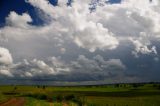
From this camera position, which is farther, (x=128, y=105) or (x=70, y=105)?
(x=128, y=105)

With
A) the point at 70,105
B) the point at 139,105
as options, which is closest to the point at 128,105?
the point at 139,105

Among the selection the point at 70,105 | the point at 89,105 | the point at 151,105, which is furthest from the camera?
the point at 151,105

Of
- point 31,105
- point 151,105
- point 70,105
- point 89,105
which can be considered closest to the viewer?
point 31,105

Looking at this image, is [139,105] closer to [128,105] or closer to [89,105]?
[128,105]

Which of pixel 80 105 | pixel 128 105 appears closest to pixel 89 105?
pixel 80 105

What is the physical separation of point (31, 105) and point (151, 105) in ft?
82.2

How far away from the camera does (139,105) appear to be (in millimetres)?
62812

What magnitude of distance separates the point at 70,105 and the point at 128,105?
48.1ft

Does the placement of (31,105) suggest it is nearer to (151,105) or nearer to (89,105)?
(89,105)

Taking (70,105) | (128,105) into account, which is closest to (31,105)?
(70,105)

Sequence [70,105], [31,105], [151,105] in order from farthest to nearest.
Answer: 1. [151,105]
2. [70,105]
3. [31,105]

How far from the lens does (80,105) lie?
59344 mm

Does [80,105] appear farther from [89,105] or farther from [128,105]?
[128,105]

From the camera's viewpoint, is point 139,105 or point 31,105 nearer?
point 31,105
